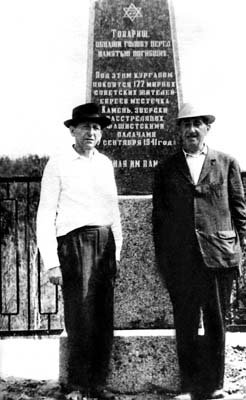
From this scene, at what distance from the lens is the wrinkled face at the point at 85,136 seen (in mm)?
4215

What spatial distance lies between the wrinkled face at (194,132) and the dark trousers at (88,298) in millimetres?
801

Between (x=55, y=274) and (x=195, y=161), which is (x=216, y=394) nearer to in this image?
(x=55, y=274)

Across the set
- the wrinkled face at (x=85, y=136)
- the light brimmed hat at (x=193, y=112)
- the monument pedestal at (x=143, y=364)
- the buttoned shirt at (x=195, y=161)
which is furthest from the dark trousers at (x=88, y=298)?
the light brimmed hat at (x=193, y=112)

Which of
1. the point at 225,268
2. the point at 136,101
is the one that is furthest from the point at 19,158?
the point at 225,268

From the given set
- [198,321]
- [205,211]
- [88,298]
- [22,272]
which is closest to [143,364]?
[198,321]

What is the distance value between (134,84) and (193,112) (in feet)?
1.82

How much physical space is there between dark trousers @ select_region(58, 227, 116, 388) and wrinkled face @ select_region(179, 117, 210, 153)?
0.80m

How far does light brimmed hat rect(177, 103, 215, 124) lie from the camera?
4238 mm

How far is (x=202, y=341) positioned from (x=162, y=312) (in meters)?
0.38

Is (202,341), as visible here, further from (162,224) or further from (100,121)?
(100,121)

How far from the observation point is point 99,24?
4590 millimetres

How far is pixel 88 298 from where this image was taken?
13.8 feet

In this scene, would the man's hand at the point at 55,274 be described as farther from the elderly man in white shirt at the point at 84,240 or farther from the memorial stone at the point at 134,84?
the memorial stone at the point at 134,84

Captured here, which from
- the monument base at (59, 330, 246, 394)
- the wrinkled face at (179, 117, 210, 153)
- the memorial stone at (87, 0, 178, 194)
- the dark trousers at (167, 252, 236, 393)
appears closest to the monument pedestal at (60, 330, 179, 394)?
the monument base at (59, 330, 246, 394)
